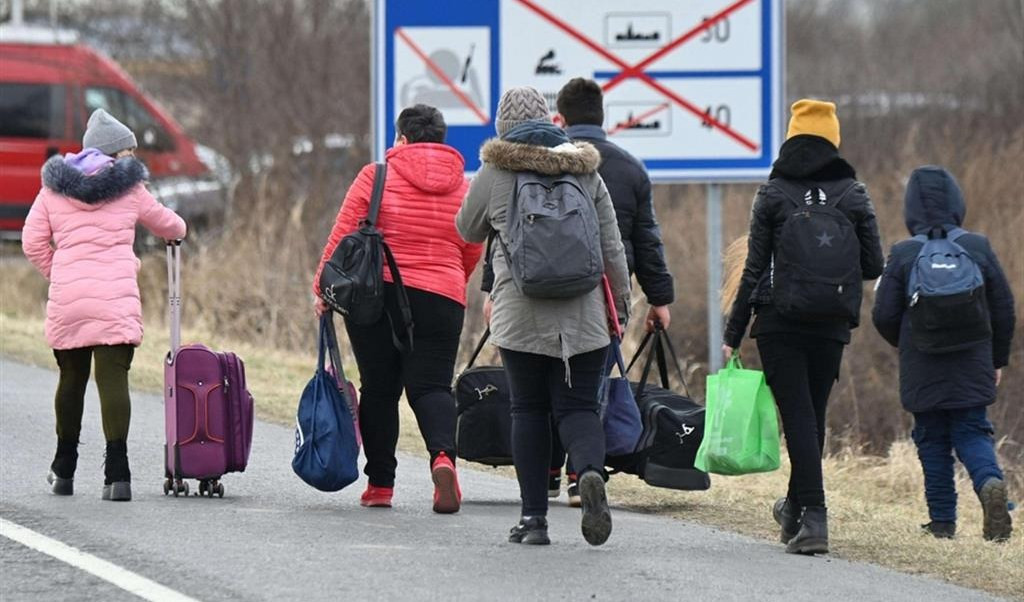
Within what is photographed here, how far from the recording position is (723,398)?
331 inches

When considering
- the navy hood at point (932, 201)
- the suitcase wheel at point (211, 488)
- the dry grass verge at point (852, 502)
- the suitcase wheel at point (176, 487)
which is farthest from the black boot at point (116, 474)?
the navy hood at point (932, 201)

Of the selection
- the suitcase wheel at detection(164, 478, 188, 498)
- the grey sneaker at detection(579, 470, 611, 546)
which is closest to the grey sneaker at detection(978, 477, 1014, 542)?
the grey sneaker at detection(579, 470, 611, 546)

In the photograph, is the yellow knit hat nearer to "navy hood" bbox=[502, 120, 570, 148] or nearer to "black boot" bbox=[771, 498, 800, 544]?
"navy hood" bbox=[502, 120, 570, 148]

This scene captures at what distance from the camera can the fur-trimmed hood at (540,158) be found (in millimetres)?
7648

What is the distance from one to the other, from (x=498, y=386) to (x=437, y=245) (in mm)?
846

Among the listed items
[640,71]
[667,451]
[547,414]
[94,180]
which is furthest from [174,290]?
[640,71]

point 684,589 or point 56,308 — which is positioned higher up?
point 56,308

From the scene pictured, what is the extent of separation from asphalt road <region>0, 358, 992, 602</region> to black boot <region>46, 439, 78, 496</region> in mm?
73

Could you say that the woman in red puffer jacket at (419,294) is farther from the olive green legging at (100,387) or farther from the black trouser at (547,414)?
the black trouser at (547,414)

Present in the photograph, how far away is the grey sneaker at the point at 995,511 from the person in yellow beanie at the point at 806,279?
1437 mm

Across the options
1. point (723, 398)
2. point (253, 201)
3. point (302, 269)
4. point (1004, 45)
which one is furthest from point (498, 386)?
point (1004, 45)

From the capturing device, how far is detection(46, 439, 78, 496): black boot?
8891 millimetres

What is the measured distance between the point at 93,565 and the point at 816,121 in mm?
3099

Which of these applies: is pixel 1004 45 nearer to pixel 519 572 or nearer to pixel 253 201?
pixel 253 201
